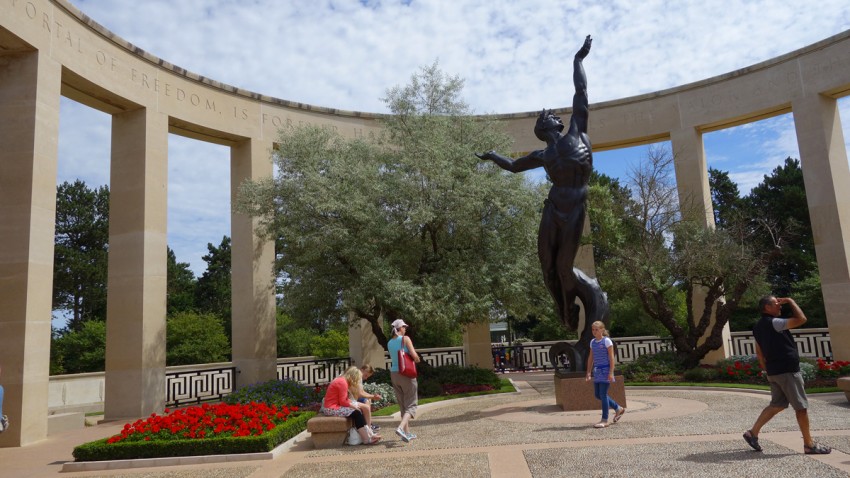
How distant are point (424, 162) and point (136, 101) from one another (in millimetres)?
7562

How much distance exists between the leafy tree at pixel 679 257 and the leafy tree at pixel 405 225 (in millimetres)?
2981

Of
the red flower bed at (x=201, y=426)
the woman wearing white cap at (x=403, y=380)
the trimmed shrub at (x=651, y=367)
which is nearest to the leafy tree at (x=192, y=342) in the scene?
the trimmed shrub at (x=651, y=367)

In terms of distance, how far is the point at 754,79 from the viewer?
18.9m

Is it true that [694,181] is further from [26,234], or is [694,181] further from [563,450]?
[26,234]

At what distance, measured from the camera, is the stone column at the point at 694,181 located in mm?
18938

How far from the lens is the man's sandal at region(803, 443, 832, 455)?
6.15m

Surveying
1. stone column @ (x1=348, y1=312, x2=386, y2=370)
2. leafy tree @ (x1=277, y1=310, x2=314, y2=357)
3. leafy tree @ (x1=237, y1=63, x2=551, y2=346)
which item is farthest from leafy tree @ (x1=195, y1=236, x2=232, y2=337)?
leafy tree @ (x1=237, y1=63, x2=551, y2=346)

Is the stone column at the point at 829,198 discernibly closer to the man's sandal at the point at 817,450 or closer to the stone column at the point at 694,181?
the stone column at the point at 694,181

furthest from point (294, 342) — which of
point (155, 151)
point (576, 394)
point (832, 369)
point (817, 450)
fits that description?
point (817, 450)

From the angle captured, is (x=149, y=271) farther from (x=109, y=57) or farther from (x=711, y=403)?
(x=711, y=403)

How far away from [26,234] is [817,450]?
13.2 m

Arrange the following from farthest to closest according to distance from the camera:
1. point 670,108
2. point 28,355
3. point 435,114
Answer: point 670,108
point 435,114
point 28,355

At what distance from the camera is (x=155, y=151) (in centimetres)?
1593

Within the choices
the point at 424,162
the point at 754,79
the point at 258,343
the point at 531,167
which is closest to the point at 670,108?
the point at 754,79
